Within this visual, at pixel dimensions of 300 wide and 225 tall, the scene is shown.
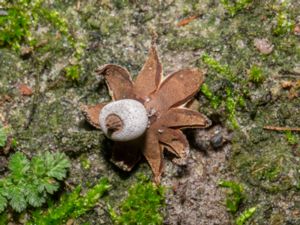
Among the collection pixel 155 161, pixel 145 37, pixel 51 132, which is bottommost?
pixel 155 161

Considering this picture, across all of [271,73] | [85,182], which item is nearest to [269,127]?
[271,73]

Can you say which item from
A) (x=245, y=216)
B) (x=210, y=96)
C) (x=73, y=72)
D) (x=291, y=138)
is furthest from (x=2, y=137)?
(x=291, y=138)

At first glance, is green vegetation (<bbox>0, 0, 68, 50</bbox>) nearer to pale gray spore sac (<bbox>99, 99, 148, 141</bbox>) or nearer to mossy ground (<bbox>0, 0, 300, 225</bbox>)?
mossy ground (<bbox>0, 0, 300, 225</bbox>)

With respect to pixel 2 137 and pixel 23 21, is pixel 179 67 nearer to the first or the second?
pixel 23 21

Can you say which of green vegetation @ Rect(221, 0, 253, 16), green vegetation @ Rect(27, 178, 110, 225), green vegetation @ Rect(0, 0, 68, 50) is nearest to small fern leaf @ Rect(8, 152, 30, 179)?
green vegetation @ Rect(27, 178, 110, 225)

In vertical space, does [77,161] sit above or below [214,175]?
above

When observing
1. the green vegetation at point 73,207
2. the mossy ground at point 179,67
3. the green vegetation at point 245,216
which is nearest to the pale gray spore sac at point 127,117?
the mossy ground at point 179,67

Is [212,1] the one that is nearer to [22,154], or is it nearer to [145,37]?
[145,37]
